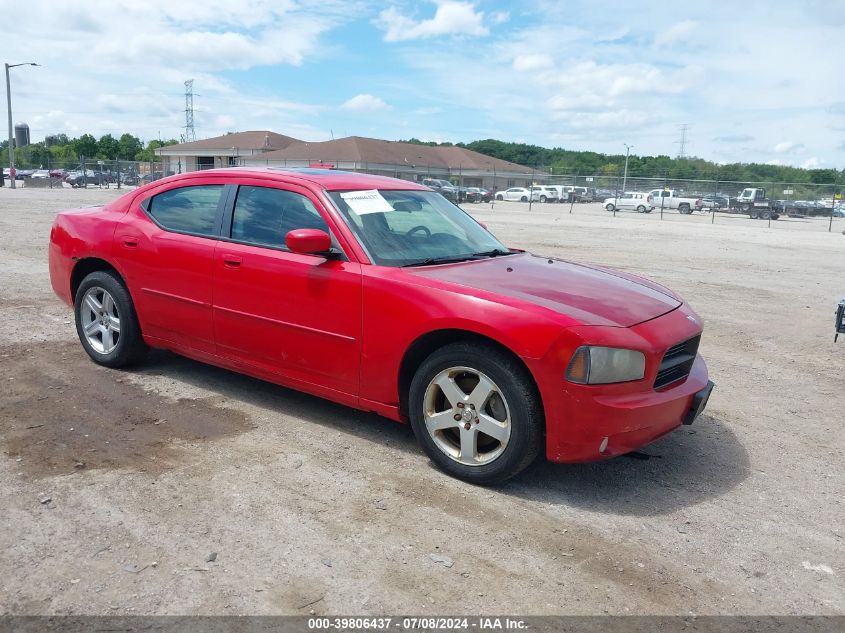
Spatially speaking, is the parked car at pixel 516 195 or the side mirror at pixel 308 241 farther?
the parked car at pixel 516 195

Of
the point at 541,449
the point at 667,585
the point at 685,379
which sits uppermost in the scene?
the point at 685,379

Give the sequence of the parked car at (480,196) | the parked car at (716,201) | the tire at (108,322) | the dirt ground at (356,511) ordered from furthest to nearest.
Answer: the parked car at (480,196), the parked car at (716,201), the tire at (108,322), the dirt ground at (356,511)

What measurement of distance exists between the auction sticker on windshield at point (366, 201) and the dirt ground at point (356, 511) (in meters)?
1.40

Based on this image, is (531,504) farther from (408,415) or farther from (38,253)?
(38,253)

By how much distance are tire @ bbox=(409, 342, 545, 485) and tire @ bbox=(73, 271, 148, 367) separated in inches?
101

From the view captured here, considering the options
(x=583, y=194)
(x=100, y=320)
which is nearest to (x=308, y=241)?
(x=100, y=320)

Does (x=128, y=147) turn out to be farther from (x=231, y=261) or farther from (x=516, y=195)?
(x=231, y=261)

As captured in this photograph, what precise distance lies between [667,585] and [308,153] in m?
64.4

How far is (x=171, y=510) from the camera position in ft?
11.4

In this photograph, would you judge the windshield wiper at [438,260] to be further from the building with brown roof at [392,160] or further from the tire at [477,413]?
the building with brown roof at [392,160]

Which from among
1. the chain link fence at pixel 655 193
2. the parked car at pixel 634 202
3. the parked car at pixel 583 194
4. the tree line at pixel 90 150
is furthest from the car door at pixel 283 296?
the tree line at pixel 90 150

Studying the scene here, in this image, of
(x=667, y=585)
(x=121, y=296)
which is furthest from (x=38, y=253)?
(x=667, y=585)

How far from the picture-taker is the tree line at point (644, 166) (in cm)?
7444

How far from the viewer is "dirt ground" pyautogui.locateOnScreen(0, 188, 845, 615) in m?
2.90
